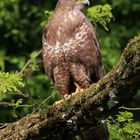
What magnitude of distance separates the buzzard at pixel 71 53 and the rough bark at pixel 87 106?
1066 mm

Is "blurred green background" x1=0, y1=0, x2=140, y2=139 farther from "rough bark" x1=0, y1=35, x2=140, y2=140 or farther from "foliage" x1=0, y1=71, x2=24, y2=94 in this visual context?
"rough bark" x1=0, y1=35, x2=140, y2=140

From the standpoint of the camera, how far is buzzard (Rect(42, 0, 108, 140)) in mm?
6703

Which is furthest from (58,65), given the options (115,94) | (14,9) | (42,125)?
(14,9)

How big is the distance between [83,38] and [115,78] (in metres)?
1.92

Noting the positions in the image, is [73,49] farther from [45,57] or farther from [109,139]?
[109,139]

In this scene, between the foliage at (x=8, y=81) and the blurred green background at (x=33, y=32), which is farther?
the blurred green background at (x=33, y=32)

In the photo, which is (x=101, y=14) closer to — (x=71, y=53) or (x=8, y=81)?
(x=71, y=53)

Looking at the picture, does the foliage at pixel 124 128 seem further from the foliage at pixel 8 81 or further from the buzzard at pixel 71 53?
the foliage at pixel 8 81

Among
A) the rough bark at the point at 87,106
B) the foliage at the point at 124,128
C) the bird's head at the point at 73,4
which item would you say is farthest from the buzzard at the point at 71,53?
the rough bark at the point at 87,106

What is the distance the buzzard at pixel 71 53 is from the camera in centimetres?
670

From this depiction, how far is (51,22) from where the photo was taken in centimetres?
708

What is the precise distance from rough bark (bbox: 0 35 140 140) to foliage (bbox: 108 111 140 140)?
90 cm

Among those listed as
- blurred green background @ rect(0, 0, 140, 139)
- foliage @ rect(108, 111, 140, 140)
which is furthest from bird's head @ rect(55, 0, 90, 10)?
blurred green background @ rect(0, 0, 140, 139)

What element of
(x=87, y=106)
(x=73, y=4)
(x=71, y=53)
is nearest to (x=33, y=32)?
(x=73, y=4)
